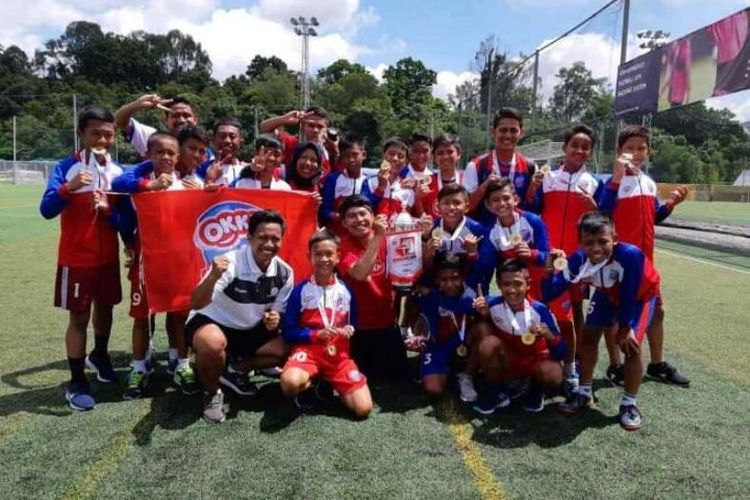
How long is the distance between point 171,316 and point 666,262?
1029 centimetres

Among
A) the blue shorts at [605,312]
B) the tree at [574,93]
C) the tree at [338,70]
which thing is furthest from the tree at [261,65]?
the blue shorts at [605,312]

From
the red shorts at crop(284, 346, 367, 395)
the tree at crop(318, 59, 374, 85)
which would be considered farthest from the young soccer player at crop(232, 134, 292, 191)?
the tree at crop(318, 59, 374, 85)

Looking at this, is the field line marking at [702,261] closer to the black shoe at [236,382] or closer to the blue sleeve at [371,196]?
the blue sleeve at [371,196]

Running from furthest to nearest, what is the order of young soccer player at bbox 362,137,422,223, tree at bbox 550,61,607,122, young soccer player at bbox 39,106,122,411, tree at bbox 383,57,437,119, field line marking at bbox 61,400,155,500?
tree at bbox 383,57,437,119, tree at bbox 550,61,607,122, young soccer player at bbox 362,137,422,223, young soccer player at bbox 39,106,122,411, field line marking at bbox 61,400,155,500

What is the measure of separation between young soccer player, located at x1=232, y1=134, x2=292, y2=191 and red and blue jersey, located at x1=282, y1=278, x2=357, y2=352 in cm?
103

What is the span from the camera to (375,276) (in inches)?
190

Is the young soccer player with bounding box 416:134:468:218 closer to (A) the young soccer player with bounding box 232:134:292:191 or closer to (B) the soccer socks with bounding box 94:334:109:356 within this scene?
(A) the young soccer player with bounding box 232:134:292:191

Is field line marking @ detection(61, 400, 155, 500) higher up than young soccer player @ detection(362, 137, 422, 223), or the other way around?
young soccer player @ detection(362, 137, 422, 223)

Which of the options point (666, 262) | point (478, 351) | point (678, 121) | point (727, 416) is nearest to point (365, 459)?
point (478, 351)

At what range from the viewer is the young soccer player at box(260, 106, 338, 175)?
18.6ft

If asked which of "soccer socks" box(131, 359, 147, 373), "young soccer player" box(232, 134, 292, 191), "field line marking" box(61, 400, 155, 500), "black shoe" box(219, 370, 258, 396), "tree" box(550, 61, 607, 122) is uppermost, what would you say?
"tree" box(550, 61, 607, 122)

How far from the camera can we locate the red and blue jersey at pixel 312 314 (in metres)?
4.21

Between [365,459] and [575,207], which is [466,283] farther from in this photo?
[365,459]

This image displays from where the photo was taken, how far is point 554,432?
151 inches
